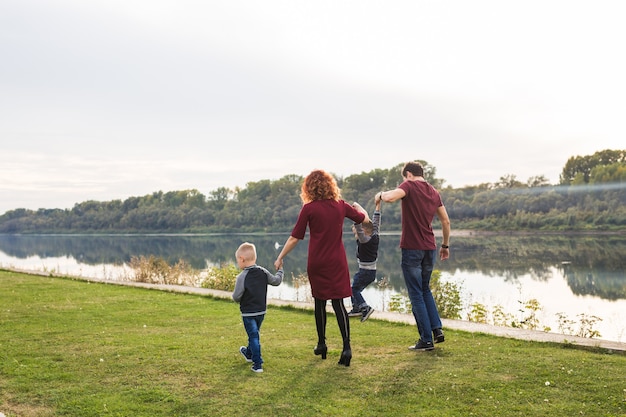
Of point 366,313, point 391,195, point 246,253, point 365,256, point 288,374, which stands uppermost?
point 391,195

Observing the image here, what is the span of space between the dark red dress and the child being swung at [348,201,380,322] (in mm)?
1173

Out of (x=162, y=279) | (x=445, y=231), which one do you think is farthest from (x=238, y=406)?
(x=162, y=279)

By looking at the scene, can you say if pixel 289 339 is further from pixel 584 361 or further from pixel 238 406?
pixel 584 361

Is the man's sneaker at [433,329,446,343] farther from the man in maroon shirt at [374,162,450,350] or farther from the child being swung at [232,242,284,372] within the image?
the child being swung at [232,242,284,372]

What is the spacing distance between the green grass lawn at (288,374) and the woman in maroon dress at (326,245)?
0.64 metres

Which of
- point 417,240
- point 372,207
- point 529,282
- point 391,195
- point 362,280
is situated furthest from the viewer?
point 372,207

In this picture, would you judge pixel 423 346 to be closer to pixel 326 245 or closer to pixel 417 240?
pixel 417 240

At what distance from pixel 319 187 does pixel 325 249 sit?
606 millimetres

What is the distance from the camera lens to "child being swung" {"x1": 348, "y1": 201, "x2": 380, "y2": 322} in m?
6.82

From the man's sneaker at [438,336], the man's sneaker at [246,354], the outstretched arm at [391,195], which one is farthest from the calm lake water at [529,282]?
the man's sneaker at [246,354]

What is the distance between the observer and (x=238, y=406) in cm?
432

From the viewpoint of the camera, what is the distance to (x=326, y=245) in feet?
17.7

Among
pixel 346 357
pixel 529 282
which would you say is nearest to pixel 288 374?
pixel 346 357

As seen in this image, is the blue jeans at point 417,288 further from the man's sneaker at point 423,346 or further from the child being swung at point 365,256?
the child being swung at point 365,256
